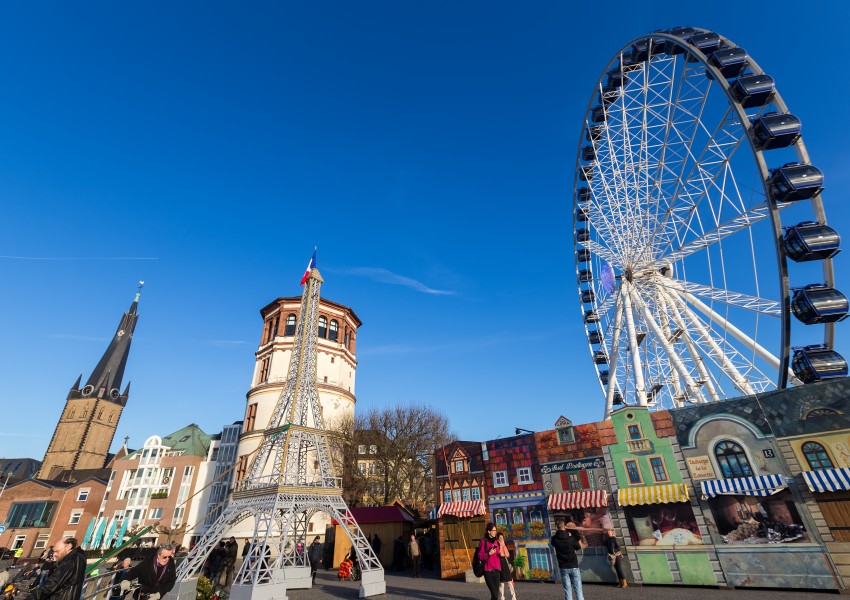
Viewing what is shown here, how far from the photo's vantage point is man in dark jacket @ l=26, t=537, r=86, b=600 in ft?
20.6

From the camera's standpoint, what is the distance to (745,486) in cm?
1478

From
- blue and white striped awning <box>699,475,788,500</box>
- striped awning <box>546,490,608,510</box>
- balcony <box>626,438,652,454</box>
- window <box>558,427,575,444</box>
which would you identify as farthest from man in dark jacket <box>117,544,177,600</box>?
blue and white striped awning <box>699,475,788,500</box>

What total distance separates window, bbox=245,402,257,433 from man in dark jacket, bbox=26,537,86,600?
119 ft

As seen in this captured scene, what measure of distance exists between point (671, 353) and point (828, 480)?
921cm

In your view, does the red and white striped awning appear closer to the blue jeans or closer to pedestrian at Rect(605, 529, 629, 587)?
pedestrian at Rect(605, 529, 629, 587)

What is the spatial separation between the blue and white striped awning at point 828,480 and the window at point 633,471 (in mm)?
5226

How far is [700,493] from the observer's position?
1578 centimetres

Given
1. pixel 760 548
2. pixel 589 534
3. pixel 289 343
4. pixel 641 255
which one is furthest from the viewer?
pixel 289 343

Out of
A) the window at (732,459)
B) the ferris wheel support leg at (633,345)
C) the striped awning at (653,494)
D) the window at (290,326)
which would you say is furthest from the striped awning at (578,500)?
the window at (290,326)

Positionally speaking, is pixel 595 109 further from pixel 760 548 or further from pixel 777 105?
pixel 760 548

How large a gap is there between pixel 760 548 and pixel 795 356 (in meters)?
6.85

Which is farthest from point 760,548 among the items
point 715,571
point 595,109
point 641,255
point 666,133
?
point 595,109

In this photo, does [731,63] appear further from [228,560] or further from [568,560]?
[228,560]

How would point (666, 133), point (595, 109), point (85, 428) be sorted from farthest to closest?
point (85, 428)
point (595, 109)
point (666, 133)
